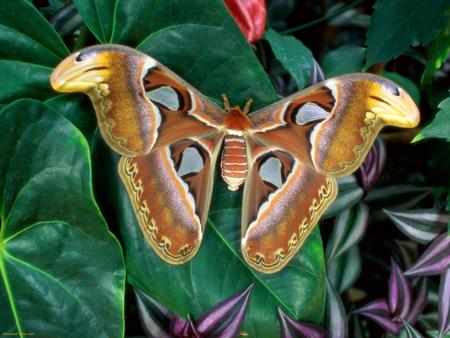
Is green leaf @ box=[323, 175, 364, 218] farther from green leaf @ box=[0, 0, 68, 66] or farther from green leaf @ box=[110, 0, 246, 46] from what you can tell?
green leaf @ box=[0, 0, 68, 66]

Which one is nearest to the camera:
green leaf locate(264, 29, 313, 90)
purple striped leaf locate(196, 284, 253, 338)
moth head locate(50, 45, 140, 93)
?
moth head locate(50, 45, 140, 93)

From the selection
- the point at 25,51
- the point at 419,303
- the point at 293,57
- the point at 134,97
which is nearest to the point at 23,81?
the point at 25,51

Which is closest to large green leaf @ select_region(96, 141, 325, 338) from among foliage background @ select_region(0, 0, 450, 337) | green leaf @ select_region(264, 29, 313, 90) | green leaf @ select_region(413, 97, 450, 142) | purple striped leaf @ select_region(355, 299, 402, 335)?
foliage background @ select_region(0, 0, 450, 337)

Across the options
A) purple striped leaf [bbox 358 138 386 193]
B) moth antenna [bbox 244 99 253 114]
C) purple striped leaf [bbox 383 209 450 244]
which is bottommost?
purple striped leaf [bbox 383 209 450 244]

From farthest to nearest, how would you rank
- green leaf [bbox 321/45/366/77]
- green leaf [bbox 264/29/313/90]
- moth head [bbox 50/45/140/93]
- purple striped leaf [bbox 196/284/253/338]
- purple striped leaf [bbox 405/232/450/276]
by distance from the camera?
green leaf [bbox 321/45/366/77], green leaf [bbox 264/29/313/90], purple striped leaf [bbox 405/232/450/276], purple striped leaf [bbox 196/284/253/338], moth head [bbox 50/45/140/93]

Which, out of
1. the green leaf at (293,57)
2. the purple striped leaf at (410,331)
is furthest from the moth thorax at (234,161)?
the purple striped leaf at (410,331)

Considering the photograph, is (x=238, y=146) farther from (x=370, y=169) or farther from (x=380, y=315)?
(x=380, y=315)

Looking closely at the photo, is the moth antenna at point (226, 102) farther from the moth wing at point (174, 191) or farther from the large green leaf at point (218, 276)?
the large green leaf at point (218, 276)
